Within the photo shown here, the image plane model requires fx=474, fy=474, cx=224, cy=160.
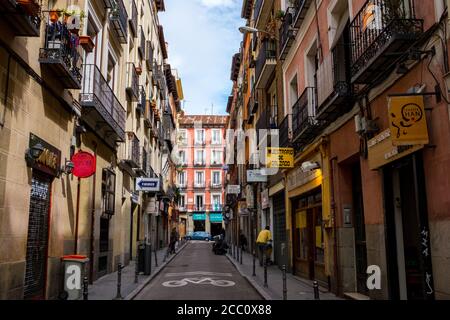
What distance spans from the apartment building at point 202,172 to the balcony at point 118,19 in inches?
2086

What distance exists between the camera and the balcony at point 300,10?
15.0m

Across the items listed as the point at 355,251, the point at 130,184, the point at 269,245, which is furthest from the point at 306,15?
the point at 130,184

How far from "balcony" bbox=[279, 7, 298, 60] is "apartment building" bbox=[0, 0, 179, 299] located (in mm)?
6216

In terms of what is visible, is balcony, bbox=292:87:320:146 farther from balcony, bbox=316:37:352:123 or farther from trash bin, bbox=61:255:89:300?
trash bin, bbox=61:255:89:300

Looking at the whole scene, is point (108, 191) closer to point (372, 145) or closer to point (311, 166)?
point (311, 166)

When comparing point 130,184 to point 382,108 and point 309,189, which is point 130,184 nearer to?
point 309,189

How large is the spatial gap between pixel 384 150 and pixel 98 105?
864cm

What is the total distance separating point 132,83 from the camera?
21.8 metres

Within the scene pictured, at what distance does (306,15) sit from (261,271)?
10.2 meters

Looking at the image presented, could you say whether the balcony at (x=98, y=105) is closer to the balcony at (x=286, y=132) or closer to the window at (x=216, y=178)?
the balcony at (x=286, y=132)

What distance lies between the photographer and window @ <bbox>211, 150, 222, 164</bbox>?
2940 inches

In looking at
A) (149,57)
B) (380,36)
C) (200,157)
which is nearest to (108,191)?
(380,36)

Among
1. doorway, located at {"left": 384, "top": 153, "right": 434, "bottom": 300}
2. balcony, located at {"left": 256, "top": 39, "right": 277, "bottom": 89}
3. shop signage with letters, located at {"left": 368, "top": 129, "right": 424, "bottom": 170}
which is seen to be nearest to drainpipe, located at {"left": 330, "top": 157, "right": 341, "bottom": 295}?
doorway, located at {"left": 384, "top": 153, "right": 434, "bottom": 300}

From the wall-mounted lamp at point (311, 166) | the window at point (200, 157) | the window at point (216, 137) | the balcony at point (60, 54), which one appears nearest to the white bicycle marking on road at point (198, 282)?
the wall-mounted lamp at point (311, 166)
